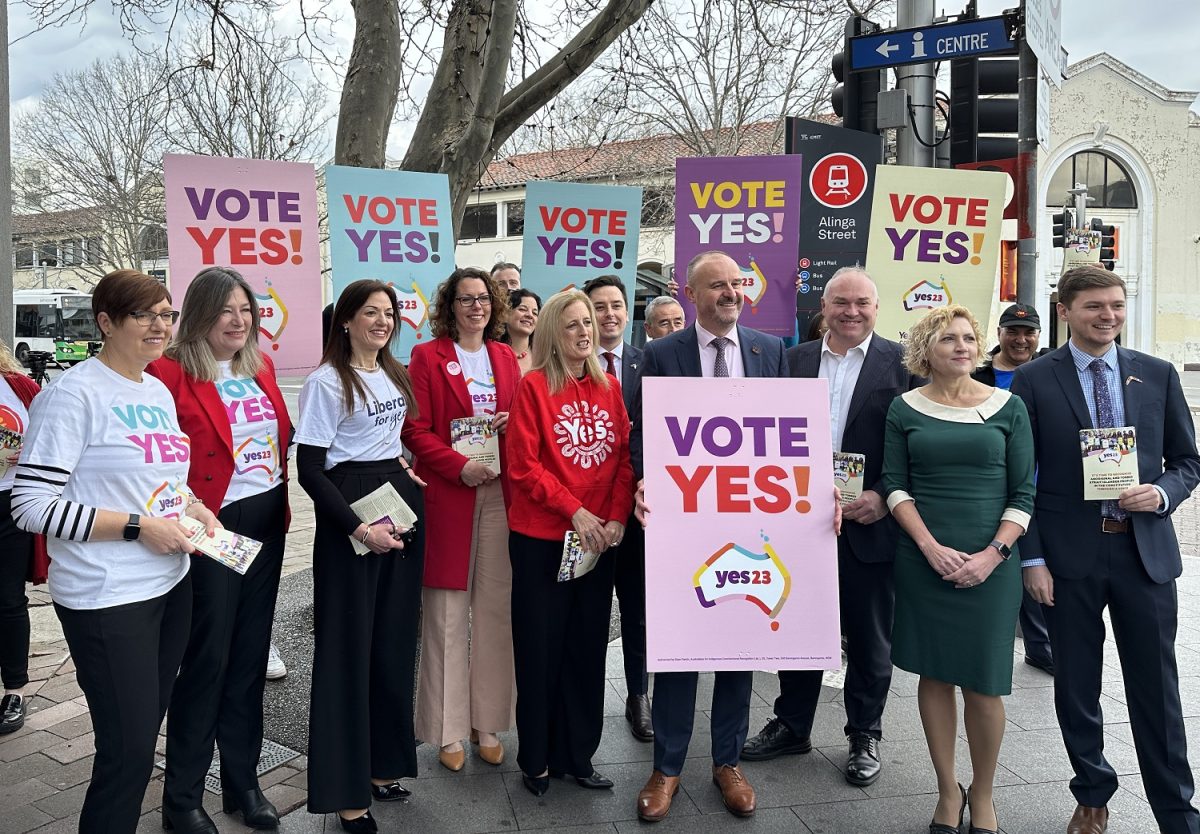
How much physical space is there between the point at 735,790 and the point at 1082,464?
177cm

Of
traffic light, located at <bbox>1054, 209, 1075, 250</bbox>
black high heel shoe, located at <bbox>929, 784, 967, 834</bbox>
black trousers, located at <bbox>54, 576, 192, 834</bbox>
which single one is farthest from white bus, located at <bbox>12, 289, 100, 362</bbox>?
black high heel shoe, located at <bbox>929, 784, 967, 834</bbox>

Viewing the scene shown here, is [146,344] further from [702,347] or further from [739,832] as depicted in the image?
[739,832]

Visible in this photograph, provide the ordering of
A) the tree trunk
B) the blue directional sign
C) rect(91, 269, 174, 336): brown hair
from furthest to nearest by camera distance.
→ the blue directional sign, the tree trunk, rect(91, 269, 174, 336): brown hair

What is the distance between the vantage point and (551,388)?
3.65m

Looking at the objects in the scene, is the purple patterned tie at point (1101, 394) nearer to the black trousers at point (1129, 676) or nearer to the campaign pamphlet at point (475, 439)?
the black trousers at point (1129, 676)

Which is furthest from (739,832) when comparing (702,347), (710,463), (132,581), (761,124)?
(761,124)

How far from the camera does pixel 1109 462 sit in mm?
3262

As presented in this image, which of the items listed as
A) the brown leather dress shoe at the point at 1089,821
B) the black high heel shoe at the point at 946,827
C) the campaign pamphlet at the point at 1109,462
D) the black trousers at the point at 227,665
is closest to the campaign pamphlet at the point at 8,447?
the black trousers at the point at 227,665

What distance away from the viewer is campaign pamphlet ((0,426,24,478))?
13.4ft

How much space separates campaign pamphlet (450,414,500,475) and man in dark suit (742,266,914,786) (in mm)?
1463

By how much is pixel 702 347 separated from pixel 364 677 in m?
1.90

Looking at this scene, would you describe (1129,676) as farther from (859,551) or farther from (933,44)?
(933,44)

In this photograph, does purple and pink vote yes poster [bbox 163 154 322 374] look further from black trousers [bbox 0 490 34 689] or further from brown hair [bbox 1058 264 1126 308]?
brown hair [bbox 1058 264 1126 308]

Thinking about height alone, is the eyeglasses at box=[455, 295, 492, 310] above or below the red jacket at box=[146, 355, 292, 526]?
above
